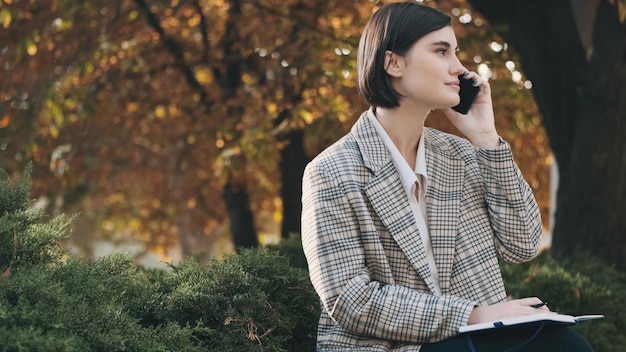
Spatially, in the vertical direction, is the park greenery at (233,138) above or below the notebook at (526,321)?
below

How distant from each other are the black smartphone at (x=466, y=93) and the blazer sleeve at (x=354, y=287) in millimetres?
653

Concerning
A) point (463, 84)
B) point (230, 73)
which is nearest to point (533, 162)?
point (230, 73)

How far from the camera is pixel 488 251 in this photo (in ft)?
12.6

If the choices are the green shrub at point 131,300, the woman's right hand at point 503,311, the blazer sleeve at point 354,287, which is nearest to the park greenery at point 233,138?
the green shrub at point 131,300

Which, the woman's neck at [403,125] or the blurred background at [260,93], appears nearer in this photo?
the woman's neck at [403,125]

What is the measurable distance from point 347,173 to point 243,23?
7.49 metres

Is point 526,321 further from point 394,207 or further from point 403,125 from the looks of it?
point 403,125

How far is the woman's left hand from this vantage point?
3.92 meters

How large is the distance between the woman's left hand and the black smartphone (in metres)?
0.02

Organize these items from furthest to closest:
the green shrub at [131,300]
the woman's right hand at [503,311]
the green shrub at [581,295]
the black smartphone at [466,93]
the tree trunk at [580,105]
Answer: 1. the tree trunk at [580,105]
2. the green shrub at [581,295]
3. the black smartphone at [466,93]
4. the woman's right hand at [503,311]
5. the green shrub at [131,300]

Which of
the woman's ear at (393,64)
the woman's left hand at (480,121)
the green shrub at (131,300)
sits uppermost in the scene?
the woman's ear at (393,64)

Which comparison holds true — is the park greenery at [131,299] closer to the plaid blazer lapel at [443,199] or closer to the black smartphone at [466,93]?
the plaid blazer lapel at [443,199]

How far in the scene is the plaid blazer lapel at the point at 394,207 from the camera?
3.63 metres

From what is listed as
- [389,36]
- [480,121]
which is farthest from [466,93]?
[389,36]
